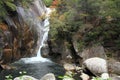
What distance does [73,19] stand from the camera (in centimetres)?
2011

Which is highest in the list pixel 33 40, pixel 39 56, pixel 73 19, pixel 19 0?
pixel 19 0

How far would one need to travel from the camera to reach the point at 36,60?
22.0 m

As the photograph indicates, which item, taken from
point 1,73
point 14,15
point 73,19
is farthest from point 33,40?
point 1,73

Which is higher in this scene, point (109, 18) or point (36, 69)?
point (109, 18)

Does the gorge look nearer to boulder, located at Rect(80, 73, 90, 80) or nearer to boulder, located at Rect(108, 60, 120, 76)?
boulder, located at Rect(108, 60, 120, 76)

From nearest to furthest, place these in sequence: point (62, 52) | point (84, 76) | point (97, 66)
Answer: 1. point (84, 76)
2. point (97, 66)
3. point (62, 52)

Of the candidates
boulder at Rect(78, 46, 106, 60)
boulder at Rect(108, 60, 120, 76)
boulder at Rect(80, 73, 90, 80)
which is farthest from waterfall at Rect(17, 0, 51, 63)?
boulder at Rect(108, 60, 120, 76)

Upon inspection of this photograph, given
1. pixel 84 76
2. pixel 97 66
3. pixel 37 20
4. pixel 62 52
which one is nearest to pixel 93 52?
pixel 97 66

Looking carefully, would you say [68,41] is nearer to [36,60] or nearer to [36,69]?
[36,60]

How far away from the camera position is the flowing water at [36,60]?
17.4 meters

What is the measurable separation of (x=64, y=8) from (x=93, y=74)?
8410 mm

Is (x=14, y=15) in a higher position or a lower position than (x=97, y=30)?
higher

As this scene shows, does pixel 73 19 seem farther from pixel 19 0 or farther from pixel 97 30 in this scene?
pixel 19 0

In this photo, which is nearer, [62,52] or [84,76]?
[84,76]
